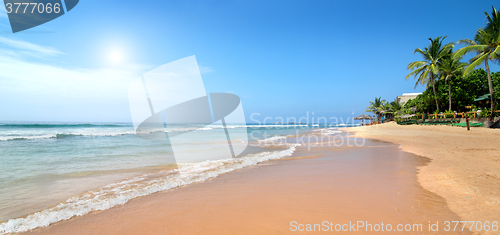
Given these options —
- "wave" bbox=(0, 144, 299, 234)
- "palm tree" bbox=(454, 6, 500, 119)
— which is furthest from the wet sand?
"palm tree" bbox=(454, 6, 500, 119)

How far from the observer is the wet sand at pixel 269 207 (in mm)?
2756

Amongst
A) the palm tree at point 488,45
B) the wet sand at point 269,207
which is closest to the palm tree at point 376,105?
the palm tree at point 488,45

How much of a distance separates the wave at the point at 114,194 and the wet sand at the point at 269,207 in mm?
237

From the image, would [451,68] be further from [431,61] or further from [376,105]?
[376,105]

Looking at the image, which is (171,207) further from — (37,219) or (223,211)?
(37,219)

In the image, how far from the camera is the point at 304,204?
337 centimetres

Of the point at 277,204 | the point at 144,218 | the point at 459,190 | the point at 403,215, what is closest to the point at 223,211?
the point at 277,204

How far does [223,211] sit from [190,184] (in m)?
1.84

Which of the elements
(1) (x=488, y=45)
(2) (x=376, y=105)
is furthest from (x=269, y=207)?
(2) (x=376, y=105)

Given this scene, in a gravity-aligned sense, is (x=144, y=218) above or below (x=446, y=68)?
below

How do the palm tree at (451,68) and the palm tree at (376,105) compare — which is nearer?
the palm tree at (451,68)

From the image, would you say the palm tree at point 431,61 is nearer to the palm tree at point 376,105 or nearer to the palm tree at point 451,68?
the palm tree at point 451,68

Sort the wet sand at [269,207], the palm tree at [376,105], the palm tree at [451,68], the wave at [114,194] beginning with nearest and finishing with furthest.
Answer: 1. the wet sand at [269,207]
2. the wave at [114,194]
3. the palm tree at [451,68]
4. the palm tree at [376,105]

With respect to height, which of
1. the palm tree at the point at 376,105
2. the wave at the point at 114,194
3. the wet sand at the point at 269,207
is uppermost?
the palm tree at the point at 376,105
